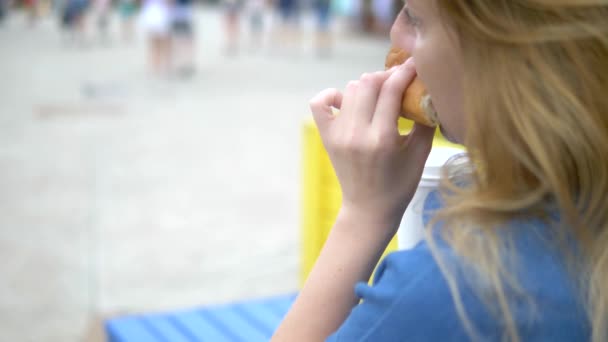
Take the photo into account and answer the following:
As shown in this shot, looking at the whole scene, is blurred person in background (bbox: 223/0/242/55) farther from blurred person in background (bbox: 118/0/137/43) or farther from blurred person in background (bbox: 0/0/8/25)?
blurred person in background (bbox: 0/0/8/25)

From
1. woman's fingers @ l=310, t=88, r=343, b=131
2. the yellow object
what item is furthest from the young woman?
the yellow object

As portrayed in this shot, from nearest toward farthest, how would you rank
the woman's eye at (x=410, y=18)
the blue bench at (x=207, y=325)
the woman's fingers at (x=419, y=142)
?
the woman's eye at (x=410, y=18) → the woman's fingers at (x=419, y=142) → the blue bench at (x=207, y=325)

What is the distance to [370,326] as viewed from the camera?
3.18 feet

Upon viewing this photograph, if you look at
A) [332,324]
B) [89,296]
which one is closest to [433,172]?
[332,324]

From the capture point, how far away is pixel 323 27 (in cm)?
1716

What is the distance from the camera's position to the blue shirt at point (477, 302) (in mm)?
910

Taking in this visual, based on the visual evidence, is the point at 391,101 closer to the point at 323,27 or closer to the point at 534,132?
the point at 534,132

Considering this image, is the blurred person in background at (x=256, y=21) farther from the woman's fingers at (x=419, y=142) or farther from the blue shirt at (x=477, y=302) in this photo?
the blue shirt at (x=477, y=302)

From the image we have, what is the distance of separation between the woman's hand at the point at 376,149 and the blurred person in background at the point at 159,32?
445 inches

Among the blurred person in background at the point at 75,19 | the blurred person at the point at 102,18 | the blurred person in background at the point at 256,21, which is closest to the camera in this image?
the blurred person in background at the point at 256,21

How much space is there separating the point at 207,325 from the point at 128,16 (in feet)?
56.6

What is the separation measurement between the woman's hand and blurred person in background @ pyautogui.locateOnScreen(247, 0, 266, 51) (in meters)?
15.6

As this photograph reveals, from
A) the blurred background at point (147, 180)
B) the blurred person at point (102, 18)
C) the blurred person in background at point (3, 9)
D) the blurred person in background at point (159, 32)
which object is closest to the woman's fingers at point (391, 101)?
the blurred background at point (147, 180)

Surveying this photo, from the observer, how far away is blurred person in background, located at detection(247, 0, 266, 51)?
16469mm
